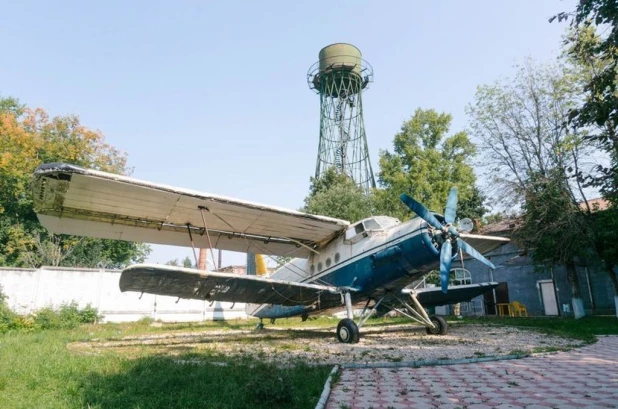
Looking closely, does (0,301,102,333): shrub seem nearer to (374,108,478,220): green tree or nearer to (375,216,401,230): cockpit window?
(375,216,401,230): cockpit window

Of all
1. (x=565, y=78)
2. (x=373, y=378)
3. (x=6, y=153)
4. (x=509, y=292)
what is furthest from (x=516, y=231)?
(x=6, y=153)

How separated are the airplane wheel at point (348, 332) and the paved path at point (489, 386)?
3.83 m

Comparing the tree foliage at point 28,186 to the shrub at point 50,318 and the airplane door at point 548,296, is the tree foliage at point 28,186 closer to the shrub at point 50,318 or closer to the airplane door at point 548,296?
the shrub at point 50,318

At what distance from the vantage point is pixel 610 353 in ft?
25.9

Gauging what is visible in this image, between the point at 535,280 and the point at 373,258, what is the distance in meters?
17.8

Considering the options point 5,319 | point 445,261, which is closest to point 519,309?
point 445,261

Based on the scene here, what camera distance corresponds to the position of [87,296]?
22203 millimetres

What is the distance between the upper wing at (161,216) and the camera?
8.85m

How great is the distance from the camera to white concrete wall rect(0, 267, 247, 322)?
19875mm

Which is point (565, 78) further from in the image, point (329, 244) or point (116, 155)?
point (116, 155)

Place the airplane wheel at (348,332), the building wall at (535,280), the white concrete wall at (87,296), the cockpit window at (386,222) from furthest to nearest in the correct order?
the building wall at (535,280) < the white concrete wall at (87,296) < the cockpit window at (386,222) < the airplane wheel at (348,332)

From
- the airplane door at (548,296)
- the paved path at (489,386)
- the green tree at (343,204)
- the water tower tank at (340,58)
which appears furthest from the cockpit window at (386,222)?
the water tower tank at (340,58)

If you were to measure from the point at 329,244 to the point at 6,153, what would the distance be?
2988 centimetres

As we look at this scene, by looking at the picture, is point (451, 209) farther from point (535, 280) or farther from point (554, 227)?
point (535, 280)
